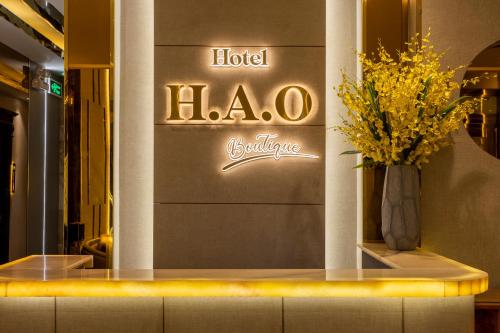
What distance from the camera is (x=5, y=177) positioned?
7516 millimetres

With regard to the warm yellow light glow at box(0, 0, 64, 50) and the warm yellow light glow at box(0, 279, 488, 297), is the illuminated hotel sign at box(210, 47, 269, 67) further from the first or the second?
the warm yellow light glow at box(0, 0, 64, 50)

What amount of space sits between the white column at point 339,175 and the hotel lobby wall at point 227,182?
76 mm

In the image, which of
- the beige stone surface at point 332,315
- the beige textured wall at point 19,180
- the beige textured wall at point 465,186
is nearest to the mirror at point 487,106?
the beige textured wall at point 465,186

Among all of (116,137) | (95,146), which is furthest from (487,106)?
(95,146)

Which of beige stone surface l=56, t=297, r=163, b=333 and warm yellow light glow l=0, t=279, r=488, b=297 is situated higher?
warm yellow light glow l=0, t=279, r=488, b=297

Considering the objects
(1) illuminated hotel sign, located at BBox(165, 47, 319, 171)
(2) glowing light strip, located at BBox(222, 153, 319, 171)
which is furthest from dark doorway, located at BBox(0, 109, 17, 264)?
(2) glowing light strip, located at BBox(222, 153, 319, 171)

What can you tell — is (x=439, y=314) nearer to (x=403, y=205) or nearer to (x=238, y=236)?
(x=403, y=205)

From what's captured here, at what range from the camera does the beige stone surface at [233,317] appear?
7.80 feet

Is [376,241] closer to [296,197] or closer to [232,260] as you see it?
[296,197]

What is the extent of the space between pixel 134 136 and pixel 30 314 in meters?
1.92

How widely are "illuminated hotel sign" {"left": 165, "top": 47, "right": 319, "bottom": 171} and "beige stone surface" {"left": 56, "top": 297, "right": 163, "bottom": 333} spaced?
1.79m

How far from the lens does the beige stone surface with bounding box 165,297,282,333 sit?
2377 millimetres

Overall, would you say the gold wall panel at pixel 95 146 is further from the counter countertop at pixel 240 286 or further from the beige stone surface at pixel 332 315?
the beige stone surface at pixel 332 315

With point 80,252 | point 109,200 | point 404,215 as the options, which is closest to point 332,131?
point 404,215
